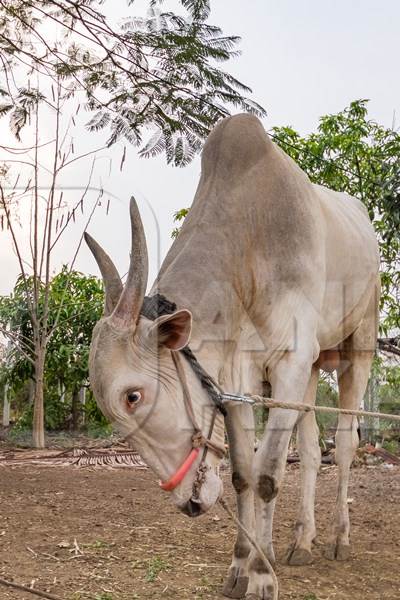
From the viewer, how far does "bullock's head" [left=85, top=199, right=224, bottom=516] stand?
2627mm

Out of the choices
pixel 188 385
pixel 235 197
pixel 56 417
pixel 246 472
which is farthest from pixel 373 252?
pixel 56 417

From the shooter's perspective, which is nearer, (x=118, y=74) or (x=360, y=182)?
(x=118, y=74)

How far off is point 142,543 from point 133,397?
153cm

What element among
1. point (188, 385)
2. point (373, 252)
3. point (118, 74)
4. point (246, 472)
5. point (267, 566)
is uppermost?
point (118, 74)

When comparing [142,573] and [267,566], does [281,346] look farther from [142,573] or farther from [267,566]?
[142,573]

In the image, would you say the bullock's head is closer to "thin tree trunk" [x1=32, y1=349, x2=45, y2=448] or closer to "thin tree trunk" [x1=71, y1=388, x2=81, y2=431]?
"thin tree trunk" [x1=32, y1=349, x2=45, y2=448]

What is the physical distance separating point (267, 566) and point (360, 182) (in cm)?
513

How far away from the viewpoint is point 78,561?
3479 mm

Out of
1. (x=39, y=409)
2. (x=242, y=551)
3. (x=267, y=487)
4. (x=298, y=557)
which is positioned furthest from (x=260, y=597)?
(x=39, y=409)

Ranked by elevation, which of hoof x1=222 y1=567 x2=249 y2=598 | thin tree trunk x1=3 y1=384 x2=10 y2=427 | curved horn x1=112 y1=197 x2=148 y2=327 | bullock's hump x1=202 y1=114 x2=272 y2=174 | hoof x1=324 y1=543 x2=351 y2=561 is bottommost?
hoof x1=324 y1=543 x2=351 y2=561

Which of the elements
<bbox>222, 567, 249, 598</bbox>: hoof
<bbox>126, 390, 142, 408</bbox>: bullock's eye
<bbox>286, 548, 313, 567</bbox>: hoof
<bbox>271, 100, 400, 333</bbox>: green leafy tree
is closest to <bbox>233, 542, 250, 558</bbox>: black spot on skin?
<bbox>222, 567, 249, 598</bbox>: hoof

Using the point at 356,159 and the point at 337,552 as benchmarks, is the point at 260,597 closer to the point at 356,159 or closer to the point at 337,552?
the point at 337,552

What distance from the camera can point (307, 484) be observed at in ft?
13.6

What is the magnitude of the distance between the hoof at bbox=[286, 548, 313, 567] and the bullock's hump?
1.79 m
